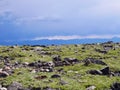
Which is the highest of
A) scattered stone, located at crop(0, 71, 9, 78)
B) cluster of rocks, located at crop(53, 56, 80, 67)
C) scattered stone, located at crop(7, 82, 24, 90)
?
cluster of rocks, located at crop(53, 56, 80, 67)

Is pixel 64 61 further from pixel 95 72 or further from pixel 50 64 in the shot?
pixel 95 72

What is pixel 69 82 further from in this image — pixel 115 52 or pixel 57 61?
pixel 115 52

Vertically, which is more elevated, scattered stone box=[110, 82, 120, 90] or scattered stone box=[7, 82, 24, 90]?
scattered stone box=[7, 82, 24, 90]

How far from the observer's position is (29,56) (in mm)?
54688

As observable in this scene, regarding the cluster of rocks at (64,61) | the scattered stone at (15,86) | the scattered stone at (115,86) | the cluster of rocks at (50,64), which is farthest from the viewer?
the cluster of rocks at (64,61)

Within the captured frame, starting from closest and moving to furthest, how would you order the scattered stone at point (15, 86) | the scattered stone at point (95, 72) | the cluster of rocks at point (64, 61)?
the scattered stone at point (15, 86), the scattered stone at point (95, 72), the cluster of rocks at point (64, 61)

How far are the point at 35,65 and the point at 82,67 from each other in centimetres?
546

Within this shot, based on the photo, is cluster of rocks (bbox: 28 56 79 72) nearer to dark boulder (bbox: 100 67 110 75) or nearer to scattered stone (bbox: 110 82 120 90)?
dark boulder (bbox: 100 67 110 75)

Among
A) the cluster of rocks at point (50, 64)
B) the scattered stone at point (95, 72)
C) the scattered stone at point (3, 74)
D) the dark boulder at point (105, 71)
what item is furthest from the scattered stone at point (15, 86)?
the dark boulder at point (105, 71)

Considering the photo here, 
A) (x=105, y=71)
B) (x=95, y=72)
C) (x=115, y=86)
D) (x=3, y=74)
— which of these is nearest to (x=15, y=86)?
(x=3, y=74)

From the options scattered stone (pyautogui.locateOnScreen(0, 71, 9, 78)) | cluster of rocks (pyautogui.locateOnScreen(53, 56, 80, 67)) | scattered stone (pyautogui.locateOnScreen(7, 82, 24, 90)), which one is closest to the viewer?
scattered stone (pyautogui.locateOnScreen(7, 82, 24, 90))

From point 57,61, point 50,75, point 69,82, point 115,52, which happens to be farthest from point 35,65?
point 115,52

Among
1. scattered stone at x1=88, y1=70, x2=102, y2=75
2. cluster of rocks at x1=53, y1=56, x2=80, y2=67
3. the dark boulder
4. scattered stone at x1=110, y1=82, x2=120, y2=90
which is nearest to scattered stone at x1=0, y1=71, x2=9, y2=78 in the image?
scattered stone at x1=88, y1=70, x2=102, y2=75

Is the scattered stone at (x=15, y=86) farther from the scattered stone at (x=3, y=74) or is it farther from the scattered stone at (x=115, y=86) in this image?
the scattered stone at (x=115, y=86)
